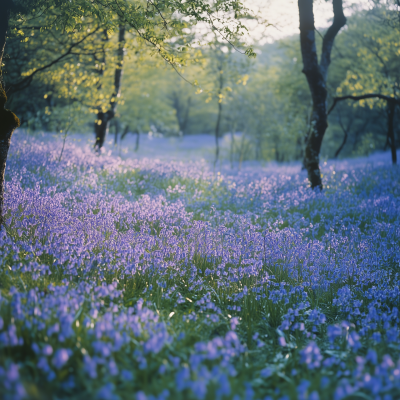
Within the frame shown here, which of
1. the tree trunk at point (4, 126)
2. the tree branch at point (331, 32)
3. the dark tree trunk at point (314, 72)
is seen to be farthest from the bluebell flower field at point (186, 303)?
the tree branch at point (331, 32)

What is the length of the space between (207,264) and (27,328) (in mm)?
2769

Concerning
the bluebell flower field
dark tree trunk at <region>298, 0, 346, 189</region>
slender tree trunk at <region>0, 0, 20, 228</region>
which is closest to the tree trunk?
slender tree trunk at <region>0, 0, 20, 228</region>

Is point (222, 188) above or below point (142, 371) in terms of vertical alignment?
above

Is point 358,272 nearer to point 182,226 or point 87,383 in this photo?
point 182,226

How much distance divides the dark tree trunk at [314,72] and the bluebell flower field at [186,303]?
212cm

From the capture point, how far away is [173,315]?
341cm

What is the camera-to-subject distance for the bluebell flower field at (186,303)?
2.03 m

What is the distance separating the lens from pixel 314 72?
977cm

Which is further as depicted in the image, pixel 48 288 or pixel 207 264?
pixel 207 264

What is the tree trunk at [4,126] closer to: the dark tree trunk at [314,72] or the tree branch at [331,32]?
the dark tree trunk at [314,72]

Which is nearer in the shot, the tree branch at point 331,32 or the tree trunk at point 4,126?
the tree trunk at point 4,126

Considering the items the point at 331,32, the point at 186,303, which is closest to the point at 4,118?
the point at 186,303

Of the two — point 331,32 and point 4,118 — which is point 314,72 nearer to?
point 331,32

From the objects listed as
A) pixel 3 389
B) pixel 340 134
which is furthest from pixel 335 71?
pixel 3 389
